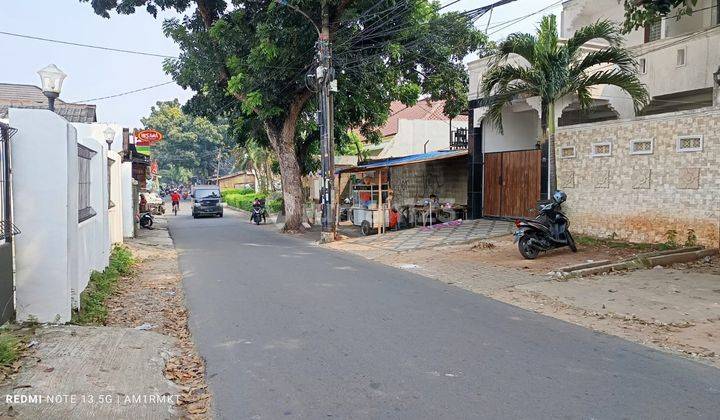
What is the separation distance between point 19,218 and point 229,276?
4.74m

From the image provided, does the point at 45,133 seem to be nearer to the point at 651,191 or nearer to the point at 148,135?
the point at 651,191

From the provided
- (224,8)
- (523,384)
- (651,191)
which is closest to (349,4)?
(224,8)

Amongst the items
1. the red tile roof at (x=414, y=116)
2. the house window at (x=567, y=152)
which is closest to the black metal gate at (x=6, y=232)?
the house window at (x=567, y=152)

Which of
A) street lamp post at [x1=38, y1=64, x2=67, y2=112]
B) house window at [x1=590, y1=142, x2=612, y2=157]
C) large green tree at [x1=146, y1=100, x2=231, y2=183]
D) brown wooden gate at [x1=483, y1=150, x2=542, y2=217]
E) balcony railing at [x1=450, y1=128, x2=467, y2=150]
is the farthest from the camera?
large green tree at [x1=146, y1=100, x2=231, y2=183]

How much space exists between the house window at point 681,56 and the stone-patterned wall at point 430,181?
27.9 feet

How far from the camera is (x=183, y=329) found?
6555 mm

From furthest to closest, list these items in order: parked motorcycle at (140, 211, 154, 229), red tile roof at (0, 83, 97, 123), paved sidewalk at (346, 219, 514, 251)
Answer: parked motorcycle at (140, 211, 154, 229)
red tile roof at (0, 83, 97, 123)
paved sidewalk at (346, 219, 514, 251)

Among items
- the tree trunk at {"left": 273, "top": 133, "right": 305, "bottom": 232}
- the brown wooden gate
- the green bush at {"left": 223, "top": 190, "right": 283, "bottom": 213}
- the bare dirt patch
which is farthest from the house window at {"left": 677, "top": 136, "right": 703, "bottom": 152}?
the green bush at {"left": 223, "top": 190, "right": 283, "bottom": 213}

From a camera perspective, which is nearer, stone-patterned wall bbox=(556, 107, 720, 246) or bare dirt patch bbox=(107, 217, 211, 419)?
bare dirt patch bbox=(107, 217, 211, 419)

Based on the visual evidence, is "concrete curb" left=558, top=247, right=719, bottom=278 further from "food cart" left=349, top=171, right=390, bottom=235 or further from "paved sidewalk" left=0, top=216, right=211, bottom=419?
"food cart" left=349, top=171, right=390, bottom=235

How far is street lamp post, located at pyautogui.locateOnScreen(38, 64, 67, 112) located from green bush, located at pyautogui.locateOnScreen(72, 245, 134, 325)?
2.82 meters

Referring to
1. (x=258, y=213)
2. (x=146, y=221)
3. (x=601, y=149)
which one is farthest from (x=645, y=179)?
(x=146, y=221)

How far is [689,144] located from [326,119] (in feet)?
33.0

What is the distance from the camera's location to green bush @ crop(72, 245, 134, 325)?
6.46 metres
